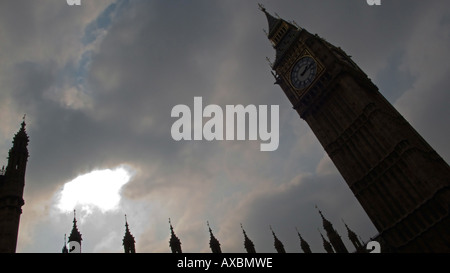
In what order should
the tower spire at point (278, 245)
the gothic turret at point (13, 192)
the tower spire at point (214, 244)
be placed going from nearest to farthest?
the gothic turret at point (13, 192) < the tower spire at point (214, 244) < the tower spire at point (278, 245)

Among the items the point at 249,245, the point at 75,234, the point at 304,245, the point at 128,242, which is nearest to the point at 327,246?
the point at 304,245

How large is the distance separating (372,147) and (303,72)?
21.8m

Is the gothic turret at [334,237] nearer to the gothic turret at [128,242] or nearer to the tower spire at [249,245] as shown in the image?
the tower spire at [249,245]

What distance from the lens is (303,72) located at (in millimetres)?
68312

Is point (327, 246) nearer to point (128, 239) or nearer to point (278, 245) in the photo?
point (278, 245)

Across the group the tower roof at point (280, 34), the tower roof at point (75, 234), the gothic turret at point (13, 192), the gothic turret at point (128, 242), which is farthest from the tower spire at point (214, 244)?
the tower roof at point (280, 34)

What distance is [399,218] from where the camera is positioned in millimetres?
49219

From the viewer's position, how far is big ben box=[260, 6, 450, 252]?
1821 inches

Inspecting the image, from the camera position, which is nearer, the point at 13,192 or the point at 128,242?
the point at 13,192

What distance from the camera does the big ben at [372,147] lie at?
152 ft

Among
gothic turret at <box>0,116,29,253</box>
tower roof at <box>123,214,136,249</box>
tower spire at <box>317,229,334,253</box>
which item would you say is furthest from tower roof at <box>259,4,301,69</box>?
gothic turret at <box>0,116,29,253</box>
